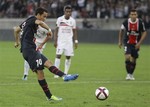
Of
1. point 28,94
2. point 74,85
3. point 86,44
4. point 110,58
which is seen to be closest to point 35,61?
point 28,94

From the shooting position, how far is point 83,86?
1616cm

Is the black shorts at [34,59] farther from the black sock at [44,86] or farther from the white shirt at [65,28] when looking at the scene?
the white shirt at [65,28]

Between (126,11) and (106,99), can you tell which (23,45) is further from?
(126,11)

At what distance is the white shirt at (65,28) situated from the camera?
19.2 meters

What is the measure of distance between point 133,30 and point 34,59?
6047mm

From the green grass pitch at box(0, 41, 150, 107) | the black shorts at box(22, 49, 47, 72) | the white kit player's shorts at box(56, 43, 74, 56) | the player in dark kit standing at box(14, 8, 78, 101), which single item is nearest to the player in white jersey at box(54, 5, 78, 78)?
the white kit player's shorts at box(56, 43, 74, 56)

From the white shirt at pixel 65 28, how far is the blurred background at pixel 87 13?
69.2 feet

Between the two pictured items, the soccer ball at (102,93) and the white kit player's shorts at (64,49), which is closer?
the soccer ball at (102,93)

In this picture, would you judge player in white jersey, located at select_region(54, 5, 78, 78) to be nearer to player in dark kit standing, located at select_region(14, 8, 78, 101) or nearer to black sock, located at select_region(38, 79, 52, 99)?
player in dark kit standing, located at select_region(14, 8, 78, 101)

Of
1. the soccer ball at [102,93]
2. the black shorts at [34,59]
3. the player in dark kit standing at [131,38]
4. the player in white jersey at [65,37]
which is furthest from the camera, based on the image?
the player in white jersey at [65,37]

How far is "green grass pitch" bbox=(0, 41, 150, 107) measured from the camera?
508 inches

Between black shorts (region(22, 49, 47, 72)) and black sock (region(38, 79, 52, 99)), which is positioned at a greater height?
black shorts (region(22, 49, 47, 72))

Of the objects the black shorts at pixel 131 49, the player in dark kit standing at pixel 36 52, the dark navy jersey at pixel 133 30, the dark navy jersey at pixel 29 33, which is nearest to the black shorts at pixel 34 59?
the player in dark kit standing at pixel 36 52

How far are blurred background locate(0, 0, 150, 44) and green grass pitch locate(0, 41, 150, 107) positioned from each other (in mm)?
13203
